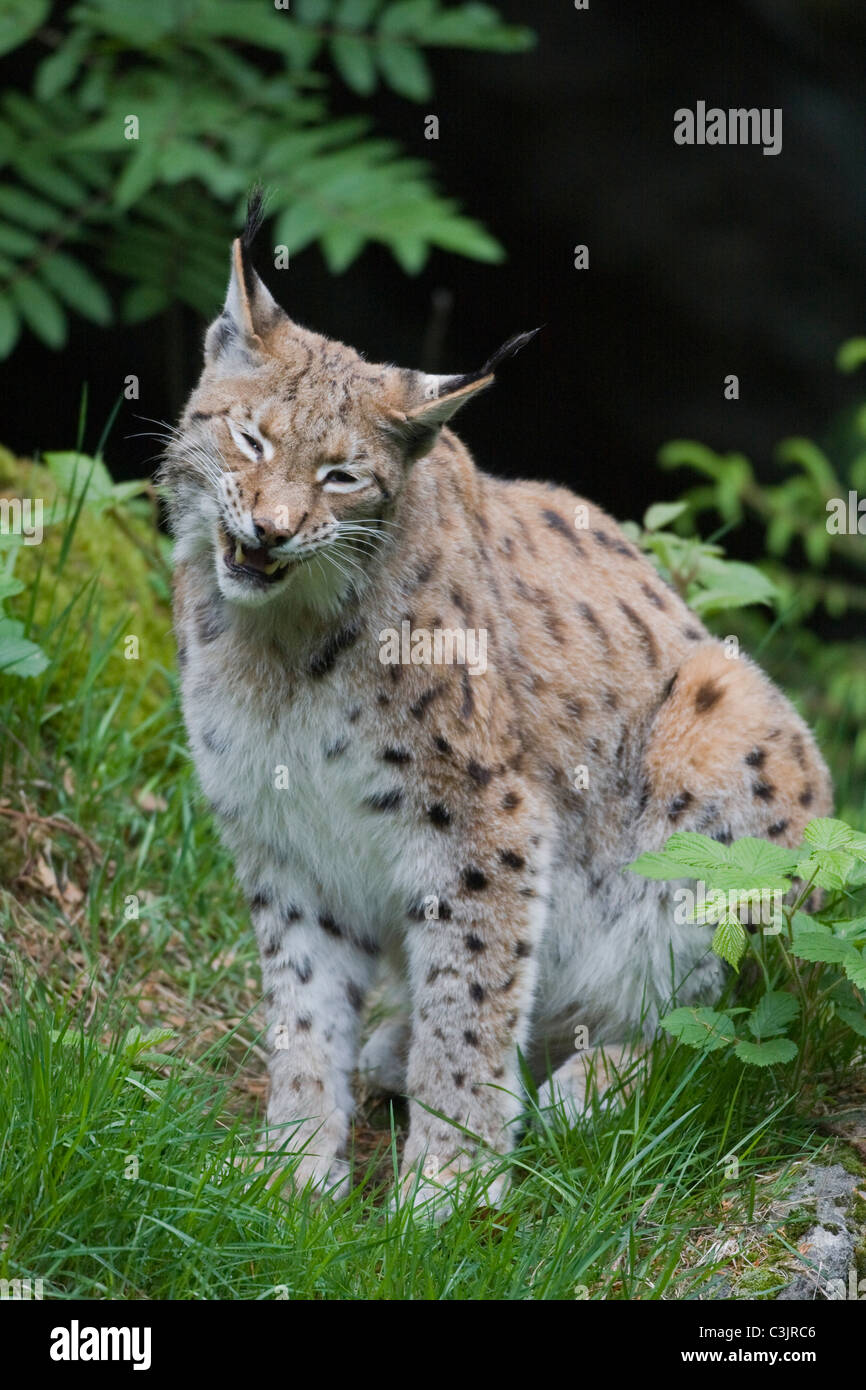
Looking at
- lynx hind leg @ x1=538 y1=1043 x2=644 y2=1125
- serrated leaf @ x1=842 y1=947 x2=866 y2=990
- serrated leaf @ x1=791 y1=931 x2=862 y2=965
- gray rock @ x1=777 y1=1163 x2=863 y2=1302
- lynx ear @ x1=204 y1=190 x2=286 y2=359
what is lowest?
gray rock @ x1=777 y1=1163 x2=863 y2=1302

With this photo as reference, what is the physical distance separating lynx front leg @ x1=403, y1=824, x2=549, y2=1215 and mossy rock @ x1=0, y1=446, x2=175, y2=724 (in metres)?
1.83

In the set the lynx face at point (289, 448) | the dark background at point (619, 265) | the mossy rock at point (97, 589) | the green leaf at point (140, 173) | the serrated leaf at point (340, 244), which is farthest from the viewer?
the dark background at point (619, 265)

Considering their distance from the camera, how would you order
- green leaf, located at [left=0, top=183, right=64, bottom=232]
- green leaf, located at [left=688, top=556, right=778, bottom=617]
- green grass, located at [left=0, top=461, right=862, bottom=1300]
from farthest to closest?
green leaf, located at [left=0, top=183, right=64, bottom=232] → green leaf, located at [left=688, top=556, right=778, bottom=617] → green grass, located at [left=0, top=461, right=862, bottom=1300]

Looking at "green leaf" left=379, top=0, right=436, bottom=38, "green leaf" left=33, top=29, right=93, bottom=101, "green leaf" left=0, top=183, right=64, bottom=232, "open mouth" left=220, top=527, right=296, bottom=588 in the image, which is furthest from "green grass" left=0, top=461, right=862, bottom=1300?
"green leaf" left=379, top=0, right=436, bottom=38

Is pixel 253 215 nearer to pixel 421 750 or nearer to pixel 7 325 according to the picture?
pixel 421 750

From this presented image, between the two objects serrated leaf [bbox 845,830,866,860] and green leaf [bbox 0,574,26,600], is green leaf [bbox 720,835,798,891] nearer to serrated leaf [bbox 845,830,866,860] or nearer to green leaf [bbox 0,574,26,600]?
serrated leaf [bbox 845,830,866,860]

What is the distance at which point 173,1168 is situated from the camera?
3721mm

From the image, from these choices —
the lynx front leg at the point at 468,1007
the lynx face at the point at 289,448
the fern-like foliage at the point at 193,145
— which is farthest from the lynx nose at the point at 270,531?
the fern-like foliage at the point at 193,145

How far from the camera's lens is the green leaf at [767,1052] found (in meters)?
4.14

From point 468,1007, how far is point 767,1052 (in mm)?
812

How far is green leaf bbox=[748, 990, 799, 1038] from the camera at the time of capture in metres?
4.24

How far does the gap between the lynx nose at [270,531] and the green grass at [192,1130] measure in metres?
1.32

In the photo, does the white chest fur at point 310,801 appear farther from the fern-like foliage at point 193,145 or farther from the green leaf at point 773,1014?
the fern-like foliage at point 193,145

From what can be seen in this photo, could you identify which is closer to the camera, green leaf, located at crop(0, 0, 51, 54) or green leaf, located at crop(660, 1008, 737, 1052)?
green leaf, located at crop(660, 1008, 737, 1052)
